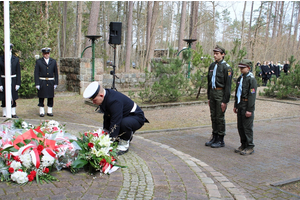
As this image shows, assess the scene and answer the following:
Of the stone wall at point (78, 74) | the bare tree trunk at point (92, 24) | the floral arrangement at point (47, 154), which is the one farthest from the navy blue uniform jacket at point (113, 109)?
the bare tree trunk at point (92, 24)

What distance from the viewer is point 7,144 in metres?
3.55

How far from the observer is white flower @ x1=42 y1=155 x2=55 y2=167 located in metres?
3.44

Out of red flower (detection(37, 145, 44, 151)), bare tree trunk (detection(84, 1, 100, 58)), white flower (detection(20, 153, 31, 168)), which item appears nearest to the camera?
white flower (detection(20, 153, 31, 168))

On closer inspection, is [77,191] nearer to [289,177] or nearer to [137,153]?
[137,153]

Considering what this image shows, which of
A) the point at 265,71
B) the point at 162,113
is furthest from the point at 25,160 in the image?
the point at 265,71

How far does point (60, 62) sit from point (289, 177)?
13.4 metres

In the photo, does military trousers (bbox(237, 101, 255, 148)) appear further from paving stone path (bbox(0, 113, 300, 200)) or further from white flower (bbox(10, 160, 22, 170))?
white flower (bbox(10, 160, 22, 170))

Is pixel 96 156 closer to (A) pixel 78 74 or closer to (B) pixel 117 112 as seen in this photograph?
(B) pixel 117 112

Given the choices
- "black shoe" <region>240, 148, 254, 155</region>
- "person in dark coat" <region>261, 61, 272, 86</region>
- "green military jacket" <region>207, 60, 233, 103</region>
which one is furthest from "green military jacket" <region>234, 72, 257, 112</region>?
"person in dark coat" <region>261, 61, 272, 86</region>

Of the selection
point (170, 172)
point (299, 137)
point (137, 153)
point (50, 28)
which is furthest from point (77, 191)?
point (50, 28)

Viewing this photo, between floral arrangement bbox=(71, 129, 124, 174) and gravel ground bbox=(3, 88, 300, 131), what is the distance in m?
3.53

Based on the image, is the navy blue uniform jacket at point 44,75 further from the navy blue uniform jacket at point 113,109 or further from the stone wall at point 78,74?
the stone wall at point 78,74

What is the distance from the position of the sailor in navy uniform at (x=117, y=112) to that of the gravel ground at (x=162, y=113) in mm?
2579

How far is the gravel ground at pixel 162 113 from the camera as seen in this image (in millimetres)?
8297
